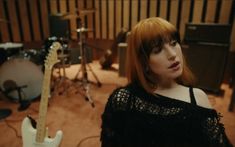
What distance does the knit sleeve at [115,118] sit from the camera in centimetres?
91

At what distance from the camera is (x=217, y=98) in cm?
287

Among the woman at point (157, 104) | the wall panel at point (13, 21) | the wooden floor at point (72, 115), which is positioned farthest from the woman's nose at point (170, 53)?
the wall panel at point (13, 21)

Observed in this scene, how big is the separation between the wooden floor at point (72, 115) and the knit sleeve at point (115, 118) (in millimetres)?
1054

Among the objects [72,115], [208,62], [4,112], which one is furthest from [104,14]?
[4,112]

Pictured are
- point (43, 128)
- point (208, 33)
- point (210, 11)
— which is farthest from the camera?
point (210, 11)

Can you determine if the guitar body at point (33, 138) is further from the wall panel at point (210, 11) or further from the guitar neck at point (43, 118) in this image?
the wall panel at point (210, 11)

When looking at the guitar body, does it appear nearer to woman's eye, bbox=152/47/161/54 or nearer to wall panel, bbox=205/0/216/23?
woman's eye, bbox=152/47/161/54

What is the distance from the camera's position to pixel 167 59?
845 millimetres

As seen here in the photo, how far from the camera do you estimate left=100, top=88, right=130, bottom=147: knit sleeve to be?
0.91m

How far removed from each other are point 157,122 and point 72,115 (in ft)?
5.82

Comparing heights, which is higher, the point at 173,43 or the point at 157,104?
the point at 173,43

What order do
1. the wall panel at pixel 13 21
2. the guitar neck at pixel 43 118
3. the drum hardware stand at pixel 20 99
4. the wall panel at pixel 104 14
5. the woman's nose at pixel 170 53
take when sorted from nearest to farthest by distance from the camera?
the woman's nose at pixel 170 53 → the guitar neck at pixel 43 118 → the drum hardware stand at pixel 20 99 → the wall panel at pixel 104 14 → the wall panel at pixel 13 21

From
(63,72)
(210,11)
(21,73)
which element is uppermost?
(210,11)

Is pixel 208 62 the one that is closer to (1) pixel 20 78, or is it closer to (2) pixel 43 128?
(2) pixel 43 128
